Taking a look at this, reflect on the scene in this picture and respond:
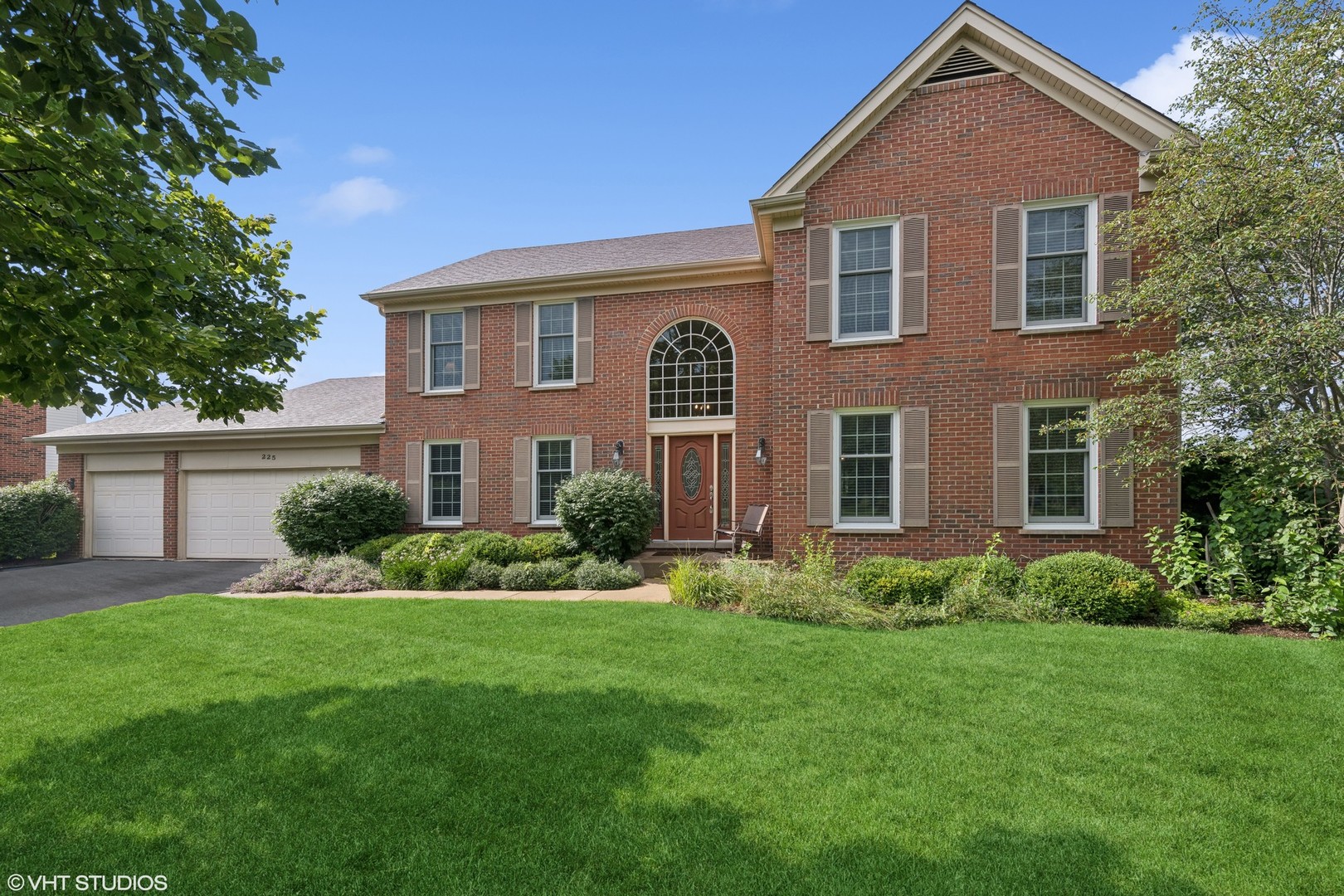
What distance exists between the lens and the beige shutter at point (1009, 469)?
31.8 ft

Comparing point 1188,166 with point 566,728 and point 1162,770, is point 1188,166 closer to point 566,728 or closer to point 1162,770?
point 1162,770

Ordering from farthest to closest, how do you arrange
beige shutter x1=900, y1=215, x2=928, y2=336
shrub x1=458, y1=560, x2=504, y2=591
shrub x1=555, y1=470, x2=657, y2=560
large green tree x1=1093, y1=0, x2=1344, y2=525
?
shrub x1=555, y1=470, x2=657, y2=560 → shrub x1=458, y1=560, x2=504, y2=591 → beige shutter x1=900, y1=215, x2=928, y2=336 → large green tree x1=1093, y1=0, x2=1344, y2=525

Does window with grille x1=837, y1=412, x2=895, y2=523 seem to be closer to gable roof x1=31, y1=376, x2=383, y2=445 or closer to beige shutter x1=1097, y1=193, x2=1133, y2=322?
beige shutter x1=1097, y1=193, x2=1133, y2=322

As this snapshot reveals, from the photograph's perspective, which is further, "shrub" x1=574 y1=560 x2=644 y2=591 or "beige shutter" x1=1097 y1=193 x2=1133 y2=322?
"shrub" x1=574 y1=560 x2=644 y2=591

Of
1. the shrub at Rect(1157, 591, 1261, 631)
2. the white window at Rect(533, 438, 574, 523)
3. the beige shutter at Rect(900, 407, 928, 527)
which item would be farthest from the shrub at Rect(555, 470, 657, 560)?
the shrub at Rect(1157, 591, 1261, 631)

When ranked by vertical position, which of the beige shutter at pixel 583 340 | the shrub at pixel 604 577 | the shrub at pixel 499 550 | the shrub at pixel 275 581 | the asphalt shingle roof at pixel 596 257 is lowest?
the shrub at pixel 275 581

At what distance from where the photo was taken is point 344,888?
2.89 meters

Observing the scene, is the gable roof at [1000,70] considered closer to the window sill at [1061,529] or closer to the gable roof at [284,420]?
the window sill at [1061,529]

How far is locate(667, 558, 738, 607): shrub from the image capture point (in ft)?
28.7

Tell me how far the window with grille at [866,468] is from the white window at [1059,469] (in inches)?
75.9

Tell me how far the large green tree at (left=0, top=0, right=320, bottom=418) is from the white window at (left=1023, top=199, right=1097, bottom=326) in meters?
9.65

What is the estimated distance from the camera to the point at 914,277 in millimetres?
10148

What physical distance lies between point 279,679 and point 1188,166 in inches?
435

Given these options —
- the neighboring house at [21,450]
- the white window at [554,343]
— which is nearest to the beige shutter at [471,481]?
the white window at [554,343]
